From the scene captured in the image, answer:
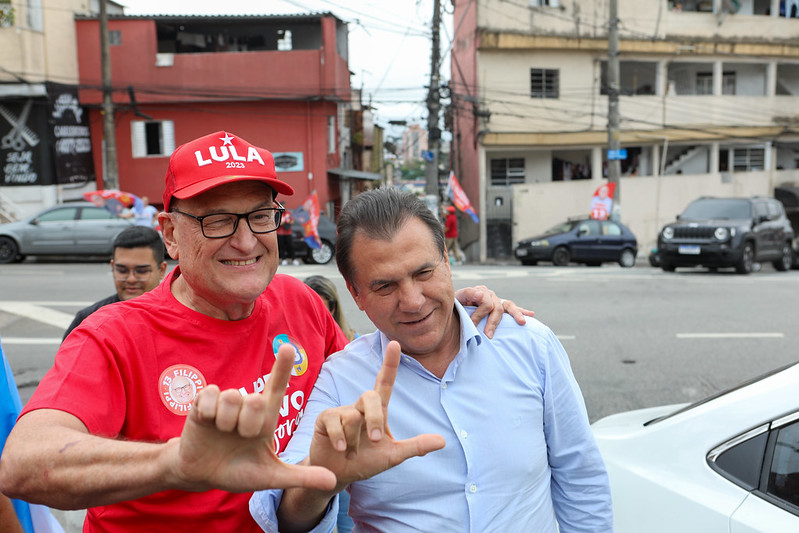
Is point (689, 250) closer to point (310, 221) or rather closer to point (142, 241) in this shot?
point (310, 221)

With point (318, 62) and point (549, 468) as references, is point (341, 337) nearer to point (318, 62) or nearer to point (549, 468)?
point (549, 468)

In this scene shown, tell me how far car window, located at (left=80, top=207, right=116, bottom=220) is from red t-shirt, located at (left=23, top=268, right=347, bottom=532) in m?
17.8

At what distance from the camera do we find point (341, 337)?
2.58m

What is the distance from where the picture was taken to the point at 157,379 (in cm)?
188

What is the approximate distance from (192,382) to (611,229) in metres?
19.7

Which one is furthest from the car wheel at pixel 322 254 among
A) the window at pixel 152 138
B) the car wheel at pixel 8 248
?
the window at pixel 152 138

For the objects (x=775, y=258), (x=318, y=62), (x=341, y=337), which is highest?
(x=318, y=62)

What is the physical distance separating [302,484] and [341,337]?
1.21m

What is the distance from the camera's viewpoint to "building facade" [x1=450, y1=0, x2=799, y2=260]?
26.9 meters

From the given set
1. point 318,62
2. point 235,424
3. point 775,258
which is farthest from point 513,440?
point 318,62

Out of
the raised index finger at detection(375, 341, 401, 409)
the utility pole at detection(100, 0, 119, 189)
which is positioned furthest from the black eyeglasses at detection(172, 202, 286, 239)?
the utility pole at detection(100, 0, 119, 189)

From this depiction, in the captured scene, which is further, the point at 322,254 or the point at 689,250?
the point at 322,254

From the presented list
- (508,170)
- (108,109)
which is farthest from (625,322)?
(508,170)

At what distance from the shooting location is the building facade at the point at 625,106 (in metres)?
26.9
